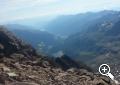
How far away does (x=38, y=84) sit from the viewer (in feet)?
160

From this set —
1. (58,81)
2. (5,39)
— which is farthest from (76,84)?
(5,39)

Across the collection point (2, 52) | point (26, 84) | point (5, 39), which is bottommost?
point (26, 84)

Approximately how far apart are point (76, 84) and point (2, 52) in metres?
48.0

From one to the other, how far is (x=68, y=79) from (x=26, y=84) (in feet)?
49.3

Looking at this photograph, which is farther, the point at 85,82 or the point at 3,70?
the point at 85,82

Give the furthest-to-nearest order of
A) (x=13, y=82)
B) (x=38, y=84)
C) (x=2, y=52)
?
1. (x=2, y=52)
2. (x=38, y=84)
3. (x=13, y=82)

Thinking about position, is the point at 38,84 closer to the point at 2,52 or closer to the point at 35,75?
the point at 35,75

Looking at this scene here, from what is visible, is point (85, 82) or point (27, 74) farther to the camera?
point (85, 82)

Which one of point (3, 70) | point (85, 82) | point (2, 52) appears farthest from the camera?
point (2, 52)

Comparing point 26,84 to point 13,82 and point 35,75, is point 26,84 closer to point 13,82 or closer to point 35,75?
point 13,82

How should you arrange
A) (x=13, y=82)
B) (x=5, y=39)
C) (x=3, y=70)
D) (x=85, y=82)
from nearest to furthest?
1. (x=13, y=82)
2. (x=3, y=70)
3. (x=85, y=82)
4. (x=5, y=39)

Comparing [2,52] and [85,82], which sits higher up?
[2,52]

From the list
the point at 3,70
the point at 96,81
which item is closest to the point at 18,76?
the point at 3,70

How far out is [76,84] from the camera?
55094mm
